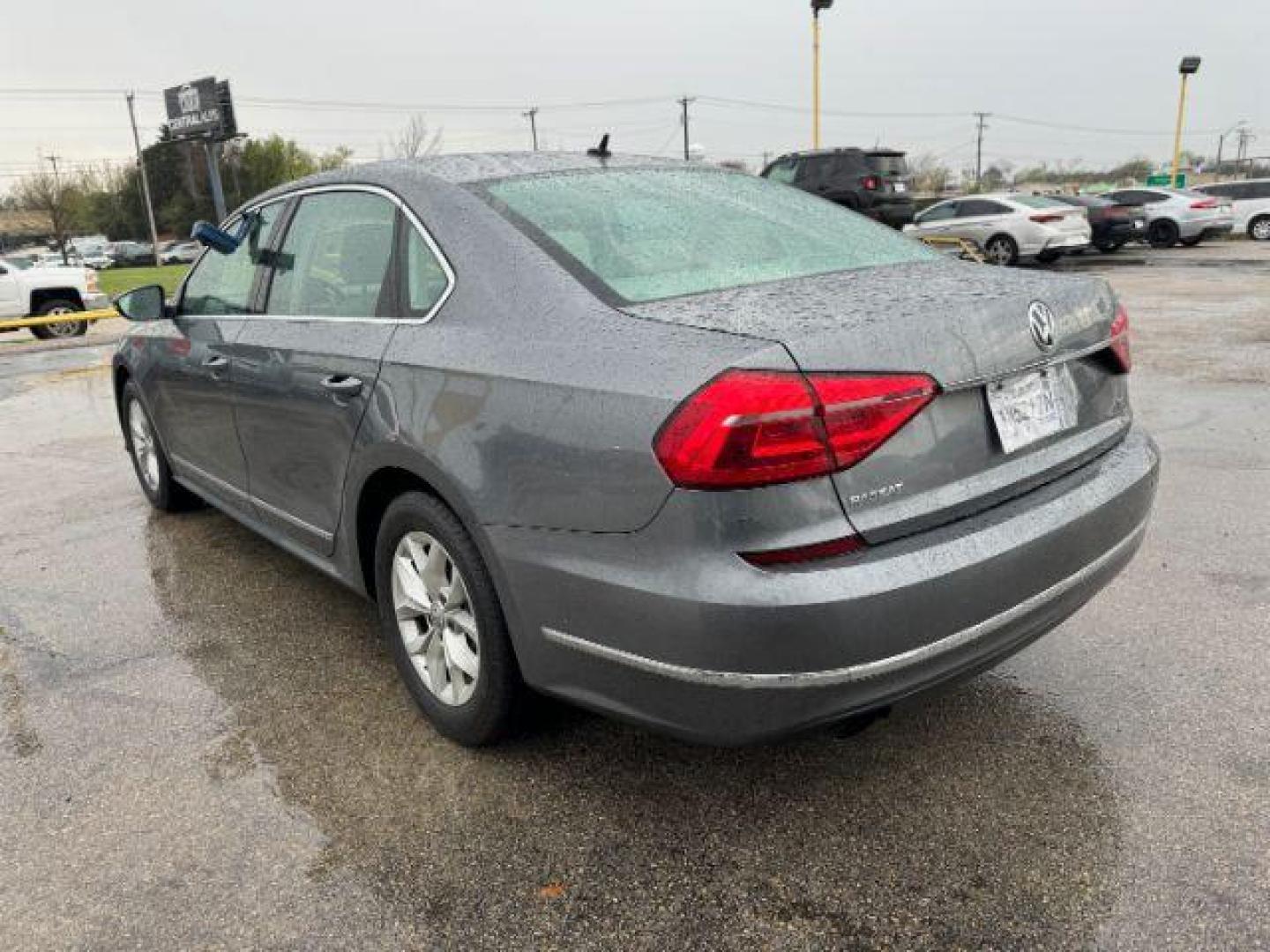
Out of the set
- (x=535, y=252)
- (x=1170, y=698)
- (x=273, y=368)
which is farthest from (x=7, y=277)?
(x=1170, y=698)

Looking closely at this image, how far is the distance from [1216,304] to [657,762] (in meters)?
12.2

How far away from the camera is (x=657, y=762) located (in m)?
2.71

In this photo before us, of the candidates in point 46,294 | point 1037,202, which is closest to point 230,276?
point 46,294

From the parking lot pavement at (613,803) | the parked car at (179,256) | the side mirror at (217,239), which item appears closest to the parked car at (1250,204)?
the parking lot pavement at (613,803)

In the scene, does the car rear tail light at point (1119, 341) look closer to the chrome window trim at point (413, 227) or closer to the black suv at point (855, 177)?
the chrome window trim at point (413, 227)

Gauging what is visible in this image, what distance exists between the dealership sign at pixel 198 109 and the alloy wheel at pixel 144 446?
136 feet

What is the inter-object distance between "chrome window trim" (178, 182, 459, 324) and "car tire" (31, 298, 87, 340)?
47.3 feet

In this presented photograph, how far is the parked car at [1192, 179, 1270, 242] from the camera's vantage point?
2520 centimetres

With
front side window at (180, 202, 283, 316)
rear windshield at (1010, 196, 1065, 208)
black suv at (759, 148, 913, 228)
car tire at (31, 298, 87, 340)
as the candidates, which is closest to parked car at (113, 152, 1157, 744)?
front side window at (180, 202, 283, 316)

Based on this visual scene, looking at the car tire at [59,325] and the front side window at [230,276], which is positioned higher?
the front side window at [230,276]

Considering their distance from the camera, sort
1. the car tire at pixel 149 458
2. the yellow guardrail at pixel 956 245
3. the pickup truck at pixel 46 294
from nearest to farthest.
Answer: the car tire at pixel 149 458
the yellow guardrail at pixel 956 245
the pickup truck at pixel 46 294

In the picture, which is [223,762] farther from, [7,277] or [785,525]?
[7,277]

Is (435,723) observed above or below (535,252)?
below

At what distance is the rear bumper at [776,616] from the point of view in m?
1.94
